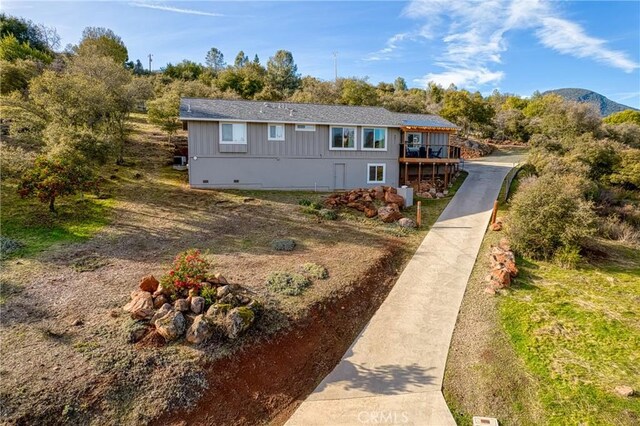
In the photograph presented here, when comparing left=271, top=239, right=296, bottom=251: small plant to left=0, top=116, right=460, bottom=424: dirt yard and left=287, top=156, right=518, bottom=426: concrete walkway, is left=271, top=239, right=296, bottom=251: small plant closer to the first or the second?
left=0, top=116, right=460, bottom=424: dirt yard

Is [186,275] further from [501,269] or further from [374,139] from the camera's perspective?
[374,139]

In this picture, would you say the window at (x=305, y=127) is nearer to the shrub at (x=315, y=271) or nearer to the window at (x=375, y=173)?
the window at (x=375, y=173)

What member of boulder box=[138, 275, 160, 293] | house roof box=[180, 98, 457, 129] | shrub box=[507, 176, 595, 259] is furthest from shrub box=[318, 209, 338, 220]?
boulder box=[138, 275, 160, 293]

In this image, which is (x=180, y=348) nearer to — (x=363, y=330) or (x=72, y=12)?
(x=363, y=330)

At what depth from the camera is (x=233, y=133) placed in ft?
69.1

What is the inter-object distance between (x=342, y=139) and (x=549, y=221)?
41.8 feet

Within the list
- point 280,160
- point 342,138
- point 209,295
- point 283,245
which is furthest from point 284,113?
point 209,295

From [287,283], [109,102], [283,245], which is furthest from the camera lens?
[109,102]

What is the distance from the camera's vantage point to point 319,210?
58.4 feet

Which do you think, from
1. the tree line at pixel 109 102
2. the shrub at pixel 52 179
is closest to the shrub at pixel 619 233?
the tree line at pixel 109 102

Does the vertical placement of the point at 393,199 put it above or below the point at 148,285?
above

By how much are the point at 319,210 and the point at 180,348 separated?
37.0 feet

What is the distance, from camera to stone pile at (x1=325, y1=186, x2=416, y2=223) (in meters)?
17.1

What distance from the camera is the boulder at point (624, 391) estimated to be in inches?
268
